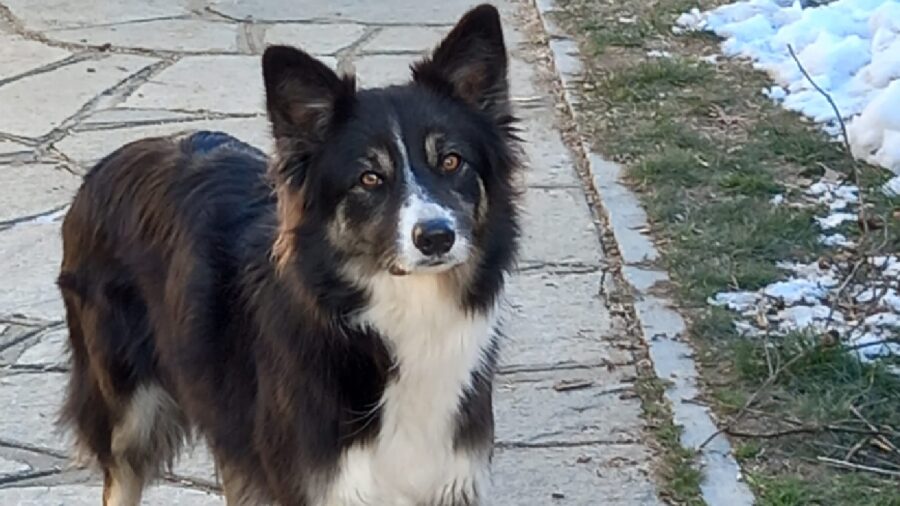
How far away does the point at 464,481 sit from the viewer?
4062 mm

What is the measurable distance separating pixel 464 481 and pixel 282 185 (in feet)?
2.85

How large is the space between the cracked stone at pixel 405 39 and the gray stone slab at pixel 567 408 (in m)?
4.28

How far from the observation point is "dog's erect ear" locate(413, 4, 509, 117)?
4.07m

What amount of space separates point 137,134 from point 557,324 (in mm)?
2962

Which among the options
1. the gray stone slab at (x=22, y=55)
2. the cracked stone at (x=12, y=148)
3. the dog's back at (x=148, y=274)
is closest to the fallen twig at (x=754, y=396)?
the dog's back at (x=148, y=274)

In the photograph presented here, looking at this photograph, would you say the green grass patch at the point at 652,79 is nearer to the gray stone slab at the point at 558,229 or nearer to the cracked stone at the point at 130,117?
the gray stone slab at the point at 558,229

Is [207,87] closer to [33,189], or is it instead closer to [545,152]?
[33,189]

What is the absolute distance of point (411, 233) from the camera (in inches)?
147

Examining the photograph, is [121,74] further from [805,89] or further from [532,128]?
[805,89]

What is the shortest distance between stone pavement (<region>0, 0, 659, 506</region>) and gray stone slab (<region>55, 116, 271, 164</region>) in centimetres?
1

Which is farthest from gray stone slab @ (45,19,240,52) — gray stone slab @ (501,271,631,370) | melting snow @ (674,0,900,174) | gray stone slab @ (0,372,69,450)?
gray stone slab @ (0,372,69,450)

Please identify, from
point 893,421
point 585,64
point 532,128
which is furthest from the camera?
point 585,64

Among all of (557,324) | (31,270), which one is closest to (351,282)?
(557,324)

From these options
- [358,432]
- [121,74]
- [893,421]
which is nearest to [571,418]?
[893,421]
